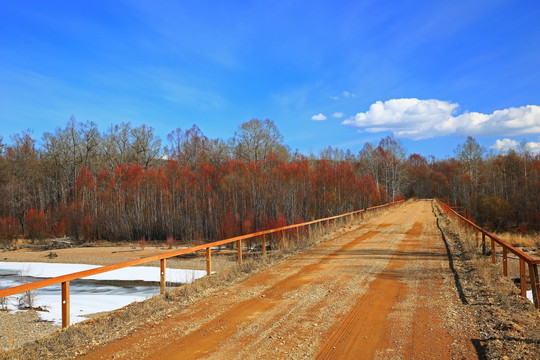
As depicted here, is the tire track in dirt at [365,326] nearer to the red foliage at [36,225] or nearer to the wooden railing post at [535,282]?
the wooden railing post at [535,282]

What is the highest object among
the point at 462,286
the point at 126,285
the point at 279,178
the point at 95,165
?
the point at 95,165

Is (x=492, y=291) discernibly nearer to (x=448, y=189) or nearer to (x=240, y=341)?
(x=240, y=341)

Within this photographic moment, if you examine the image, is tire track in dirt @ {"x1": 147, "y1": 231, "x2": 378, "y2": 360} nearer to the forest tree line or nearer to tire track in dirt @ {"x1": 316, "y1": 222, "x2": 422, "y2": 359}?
tire track in dirt @ {"x1": 316, "y1": 222, "x2": 422, "y2": 359}

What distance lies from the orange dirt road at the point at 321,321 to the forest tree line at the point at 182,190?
20029 mm

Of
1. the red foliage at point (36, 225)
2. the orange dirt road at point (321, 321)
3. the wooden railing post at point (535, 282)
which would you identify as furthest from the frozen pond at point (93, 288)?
the red foliage at point (36, 225)

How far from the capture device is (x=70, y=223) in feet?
157

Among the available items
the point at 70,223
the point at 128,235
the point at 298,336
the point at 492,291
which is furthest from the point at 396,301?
the point at 70,223

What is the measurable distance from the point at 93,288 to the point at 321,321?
16.3m

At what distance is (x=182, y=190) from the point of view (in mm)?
44562

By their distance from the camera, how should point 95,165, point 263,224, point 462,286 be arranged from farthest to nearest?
point 95,165
point 263,224
point 462,286


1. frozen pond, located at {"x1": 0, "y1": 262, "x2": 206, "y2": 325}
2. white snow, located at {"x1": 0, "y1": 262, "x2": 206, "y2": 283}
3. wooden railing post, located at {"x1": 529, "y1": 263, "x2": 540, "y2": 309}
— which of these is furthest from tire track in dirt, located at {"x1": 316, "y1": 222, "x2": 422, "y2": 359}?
white snow, located at {"x1": 0, "y1": 262, "x2": 206, "y2": 283}

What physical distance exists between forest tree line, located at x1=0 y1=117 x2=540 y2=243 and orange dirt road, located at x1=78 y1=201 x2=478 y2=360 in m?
20.0

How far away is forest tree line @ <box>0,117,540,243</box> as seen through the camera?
122 ft

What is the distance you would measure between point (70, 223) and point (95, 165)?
1426cm
